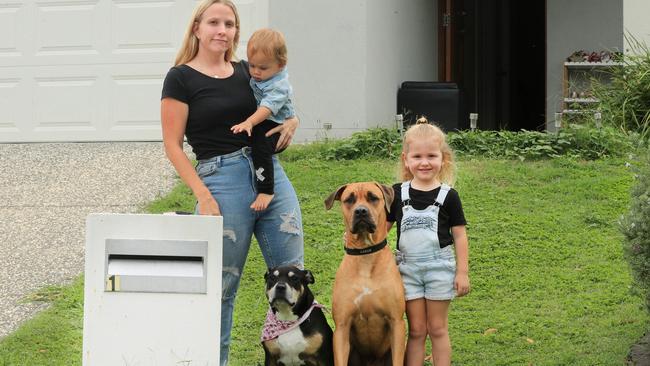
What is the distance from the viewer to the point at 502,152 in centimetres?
971

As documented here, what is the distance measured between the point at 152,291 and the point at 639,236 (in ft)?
7.17

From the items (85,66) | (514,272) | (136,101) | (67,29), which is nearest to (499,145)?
(514,272)

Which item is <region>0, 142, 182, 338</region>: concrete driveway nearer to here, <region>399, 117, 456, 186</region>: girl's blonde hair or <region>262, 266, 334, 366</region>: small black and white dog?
<region>262, 266, 334, 366</region>: small black and white dog

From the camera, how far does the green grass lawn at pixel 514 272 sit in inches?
232

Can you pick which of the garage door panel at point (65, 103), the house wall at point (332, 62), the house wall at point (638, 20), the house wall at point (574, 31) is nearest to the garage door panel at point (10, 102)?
the garage door panel at point (65, 103)

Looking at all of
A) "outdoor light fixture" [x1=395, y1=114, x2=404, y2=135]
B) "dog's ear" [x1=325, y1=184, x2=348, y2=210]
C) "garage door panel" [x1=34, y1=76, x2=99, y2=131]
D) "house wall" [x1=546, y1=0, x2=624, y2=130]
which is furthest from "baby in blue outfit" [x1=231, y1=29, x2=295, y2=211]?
"house wall" [x1=546, y1=0, x2=624, y2=130]

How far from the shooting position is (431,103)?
11148mm

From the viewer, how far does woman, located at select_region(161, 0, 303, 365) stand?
4555 millimetres

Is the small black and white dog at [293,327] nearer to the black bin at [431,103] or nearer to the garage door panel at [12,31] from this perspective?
the black bin at [431,103]

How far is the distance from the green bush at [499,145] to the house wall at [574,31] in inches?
111

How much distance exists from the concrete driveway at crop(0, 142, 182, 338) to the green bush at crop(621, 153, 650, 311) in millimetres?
3662

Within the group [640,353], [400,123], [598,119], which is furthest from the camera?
[400,123]

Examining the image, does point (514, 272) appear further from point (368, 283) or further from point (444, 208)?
point (368, 283)

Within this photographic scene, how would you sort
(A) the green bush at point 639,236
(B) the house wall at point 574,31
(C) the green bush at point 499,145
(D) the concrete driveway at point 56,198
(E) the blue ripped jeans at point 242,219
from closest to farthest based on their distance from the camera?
(E) the blue ripped jeans at point 242,219 → (A) the green bush at point 639,236 → (D) the concrete driveway at point 56,198 → (C) the green bush at point 499,145 → (B) the house wall at point 574,31
